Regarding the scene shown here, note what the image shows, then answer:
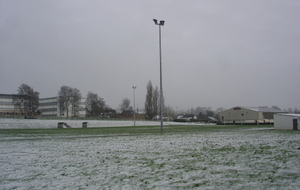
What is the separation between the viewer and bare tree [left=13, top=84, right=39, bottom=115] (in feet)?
311

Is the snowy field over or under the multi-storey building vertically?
under

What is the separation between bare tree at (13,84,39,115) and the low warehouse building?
82902mm

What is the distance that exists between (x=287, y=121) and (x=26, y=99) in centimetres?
8487

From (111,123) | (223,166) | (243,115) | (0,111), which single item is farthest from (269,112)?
(0,111)

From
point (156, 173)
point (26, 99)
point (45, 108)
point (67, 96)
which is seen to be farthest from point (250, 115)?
point (45, 108)

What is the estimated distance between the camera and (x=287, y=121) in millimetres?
39156

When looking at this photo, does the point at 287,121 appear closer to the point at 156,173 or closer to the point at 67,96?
the point at 156,173

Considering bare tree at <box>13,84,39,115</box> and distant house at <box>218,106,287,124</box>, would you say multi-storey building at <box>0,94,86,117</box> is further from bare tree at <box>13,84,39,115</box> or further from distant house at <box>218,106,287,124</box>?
distant house at <box>218,106,287,124</box>

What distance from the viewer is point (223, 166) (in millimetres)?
9039

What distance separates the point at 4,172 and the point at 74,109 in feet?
346

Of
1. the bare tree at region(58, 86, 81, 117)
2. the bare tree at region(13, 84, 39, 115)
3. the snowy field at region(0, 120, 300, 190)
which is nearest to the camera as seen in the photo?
the snowy field at region(0, 120, 300, 190)

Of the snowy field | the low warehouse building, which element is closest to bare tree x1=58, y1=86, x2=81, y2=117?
the low warehouse building

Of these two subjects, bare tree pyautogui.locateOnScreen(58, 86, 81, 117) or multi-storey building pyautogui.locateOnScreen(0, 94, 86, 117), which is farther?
multi-storey building pyautogui.locateOnScreen(0, 94, 86, 117)

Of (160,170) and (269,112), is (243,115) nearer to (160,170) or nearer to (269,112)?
→ (269,112)
